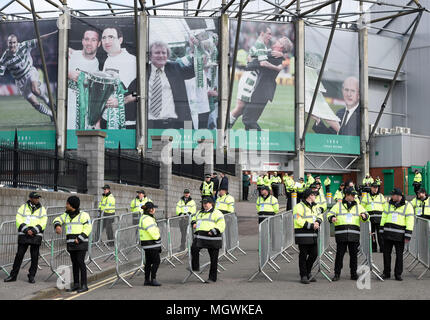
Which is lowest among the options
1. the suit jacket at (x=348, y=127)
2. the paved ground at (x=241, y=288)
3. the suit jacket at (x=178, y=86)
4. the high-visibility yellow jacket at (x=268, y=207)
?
the paved ground at (x=241, y=288)

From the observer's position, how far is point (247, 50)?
163ft

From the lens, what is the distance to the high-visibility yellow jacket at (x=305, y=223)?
12219mm

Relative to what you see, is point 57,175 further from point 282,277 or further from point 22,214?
point 282,277

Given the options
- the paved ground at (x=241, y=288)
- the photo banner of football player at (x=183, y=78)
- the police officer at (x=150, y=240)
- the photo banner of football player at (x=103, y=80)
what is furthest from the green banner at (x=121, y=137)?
the police officer at (x=150, y=240)

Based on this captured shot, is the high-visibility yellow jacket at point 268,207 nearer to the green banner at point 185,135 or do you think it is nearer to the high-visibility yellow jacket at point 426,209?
the high-visibility yellow jacket at point 426,209

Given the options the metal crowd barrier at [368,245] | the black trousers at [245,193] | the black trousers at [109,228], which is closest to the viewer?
the metal crowd barrier at [368,245]

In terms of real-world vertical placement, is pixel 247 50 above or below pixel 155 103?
above

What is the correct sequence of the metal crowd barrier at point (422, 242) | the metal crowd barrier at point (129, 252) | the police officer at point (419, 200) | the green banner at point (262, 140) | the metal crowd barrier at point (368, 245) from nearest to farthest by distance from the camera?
the metal crowd barrier at point (129, 252) → the metal crowd barrier at point (368, 245) → the metal crowd barrier at point (422, 242) → the police officer at point (419, 200) → the green banner at point (262, 140)

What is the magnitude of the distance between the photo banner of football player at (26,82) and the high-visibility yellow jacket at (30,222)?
35.6 meters

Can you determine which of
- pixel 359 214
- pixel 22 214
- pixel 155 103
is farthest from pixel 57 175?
pixel 155 103

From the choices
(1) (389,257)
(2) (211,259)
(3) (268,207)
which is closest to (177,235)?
(2) (211,259)

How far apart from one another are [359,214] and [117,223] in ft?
17.1

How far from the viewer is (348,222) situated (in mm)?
12578
